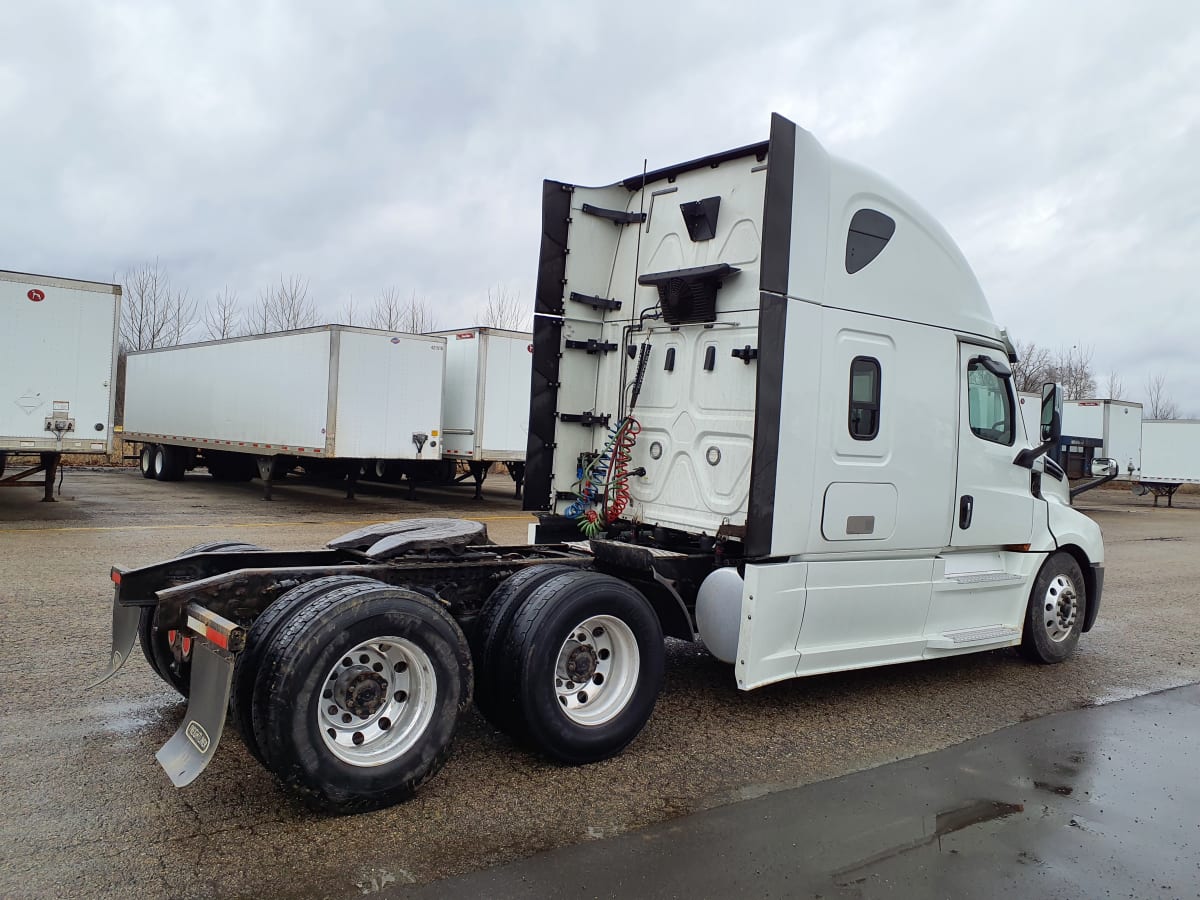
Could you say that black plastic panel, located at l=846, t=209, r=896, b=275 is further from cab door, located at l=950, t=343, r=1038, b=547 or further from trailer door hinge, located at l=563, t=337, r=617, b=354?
trailer door hinge, located at l=563, t=337, r=617, b=354

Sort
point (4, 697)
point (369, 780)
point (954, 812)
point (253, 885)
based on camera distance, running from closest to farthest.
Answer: point (253, 885) → point (369, 780) → point (954, 812) → point (4, 697)

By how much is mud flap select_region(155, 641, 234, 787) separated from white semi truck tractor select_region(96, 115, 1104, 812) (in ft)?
0.05

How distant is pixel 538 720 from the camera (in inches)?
172

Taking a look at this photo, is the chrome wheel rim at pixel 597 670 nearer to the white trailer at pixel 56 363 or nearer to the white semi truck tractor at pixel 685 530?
the white semi truck tractor at pixel 685 530

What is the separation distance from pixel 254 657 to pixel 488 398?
46.7 feet

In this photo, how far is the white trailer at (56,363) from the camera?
1335 centimetres

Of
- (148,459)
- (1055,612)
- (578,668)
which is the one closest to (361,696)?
(578,668)

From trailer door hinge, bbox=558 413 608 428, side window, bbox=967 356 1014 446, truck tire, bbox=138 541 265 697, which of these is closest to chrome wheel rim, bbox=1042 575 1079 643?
side window, bbox=967 356 1014 446

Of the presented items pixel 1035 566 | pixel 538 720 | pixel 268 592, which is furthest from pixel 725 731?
pixel 1035 566

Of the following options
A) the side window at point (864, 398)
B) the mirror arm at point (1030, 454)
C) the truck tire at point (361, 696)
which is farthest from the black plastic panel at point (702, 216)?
the truck tire at point (361, 696)

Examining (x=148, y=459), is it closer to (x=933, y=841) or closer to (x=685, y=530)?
(x=685, y=530)

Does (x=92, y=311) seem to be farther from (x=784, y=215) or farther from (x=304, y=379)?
(x=784, y=215)

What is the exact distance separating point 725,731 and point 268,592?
8.65ft

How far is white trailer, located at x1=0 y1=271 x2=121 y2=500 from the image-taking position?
13352mm
